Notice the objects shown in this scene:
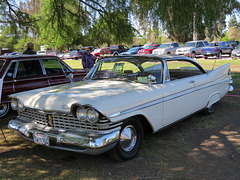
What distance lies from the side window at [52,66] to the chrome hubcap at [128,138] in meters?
3.78

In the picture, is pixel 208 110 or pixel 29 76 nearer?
pixel 208 110

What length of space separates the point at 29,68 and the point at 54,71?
71 cm

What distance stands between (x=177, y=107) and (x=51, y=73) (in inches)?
148

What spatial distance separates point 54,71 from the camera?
21.4 feet

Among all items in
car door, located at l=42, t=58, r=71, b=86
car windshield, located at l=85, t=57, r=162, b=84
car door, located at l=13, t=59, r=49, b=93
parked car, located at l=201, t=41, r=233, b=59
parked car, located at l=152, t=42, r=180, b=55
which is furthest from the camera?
parked car, located at l=152, t=42, r=180, b=55

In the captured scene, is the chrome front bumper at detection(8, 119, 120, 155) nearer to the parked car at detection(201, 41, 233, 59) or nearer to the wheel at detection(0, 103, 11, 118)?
the wheel at detection(0, 103, 11, 118)

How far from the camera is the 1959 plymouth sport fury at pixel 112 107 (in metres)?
2.89

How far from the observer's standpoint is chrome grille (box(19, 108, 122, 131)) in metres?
2.91

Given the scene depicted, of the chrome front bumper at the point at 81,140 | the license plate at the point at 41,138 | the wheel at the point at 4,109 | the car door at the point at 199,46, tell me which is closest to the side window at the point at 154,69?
the chrome front bumper at the point at 81,140

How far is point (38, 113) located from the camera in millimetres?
3320

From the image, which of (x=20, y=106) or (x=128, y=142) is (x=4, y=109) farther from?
(x=128, y=142)

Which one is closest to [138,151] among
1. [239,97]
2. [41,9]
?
[239,97]

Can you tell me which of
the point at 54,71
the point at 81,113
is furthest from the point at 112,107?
the point at 54,71

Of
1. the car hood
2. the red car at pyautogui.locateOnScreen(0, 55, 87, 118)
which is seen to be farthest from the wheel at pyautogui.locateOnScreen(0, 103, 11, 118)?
the car hood
